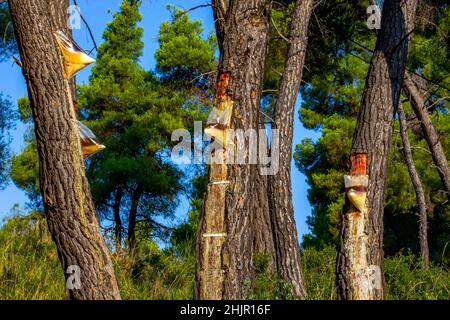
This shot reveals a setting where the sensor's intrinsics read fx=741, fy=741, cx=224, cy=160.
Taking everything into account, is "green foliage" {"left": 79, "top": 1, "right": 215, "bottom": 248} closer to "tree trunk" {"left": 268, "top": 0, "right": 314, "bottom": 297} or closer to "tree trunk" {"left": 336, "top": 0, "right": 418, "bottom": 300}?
"tree trunk" {"left": 268, "top": 0, "right": 314, "bottom": 297}

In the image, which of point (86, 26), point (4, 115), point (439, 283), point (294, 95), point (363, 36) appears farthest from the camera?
point (4, 115)

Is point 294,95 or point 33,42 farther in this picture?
point 294,95

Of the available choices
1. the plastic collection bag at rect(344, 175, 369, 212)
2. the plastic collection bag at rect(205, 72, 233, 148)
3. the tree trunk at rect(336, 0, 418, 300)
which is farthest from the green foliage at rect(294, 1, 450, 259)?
the plastic collection bag at rect(205, 72, 233, 148)

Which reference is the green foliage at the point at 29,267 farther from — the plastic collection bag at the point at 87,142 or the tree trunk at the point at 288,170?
the tree trunk at the point at 288,170

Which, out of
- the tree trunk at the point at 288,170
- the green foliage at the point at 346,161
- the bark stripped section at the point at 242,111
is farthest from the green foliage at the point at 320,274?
the green foliage at the point at 346,161

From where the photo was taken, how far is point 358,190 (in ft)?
23.3

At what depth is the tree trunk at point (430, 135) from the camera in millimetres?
13172

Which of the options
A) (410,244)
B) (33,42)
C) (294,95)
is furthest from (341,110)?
(33,42)

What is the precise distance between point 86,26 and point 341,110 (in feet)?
53.2

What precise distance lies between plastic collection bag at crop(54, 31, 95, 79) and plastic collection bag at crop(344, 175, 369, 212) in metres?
2.76

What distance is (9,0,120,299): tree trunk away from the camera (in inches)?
249

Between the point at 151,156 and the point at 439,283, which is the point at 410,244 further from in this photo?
the point at 439,283

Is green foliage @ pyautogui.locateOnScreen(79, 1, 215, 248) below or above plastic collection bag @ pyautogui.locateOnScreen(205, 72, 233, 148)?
above

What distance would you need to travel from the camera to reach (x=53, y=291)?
24.7 ft
